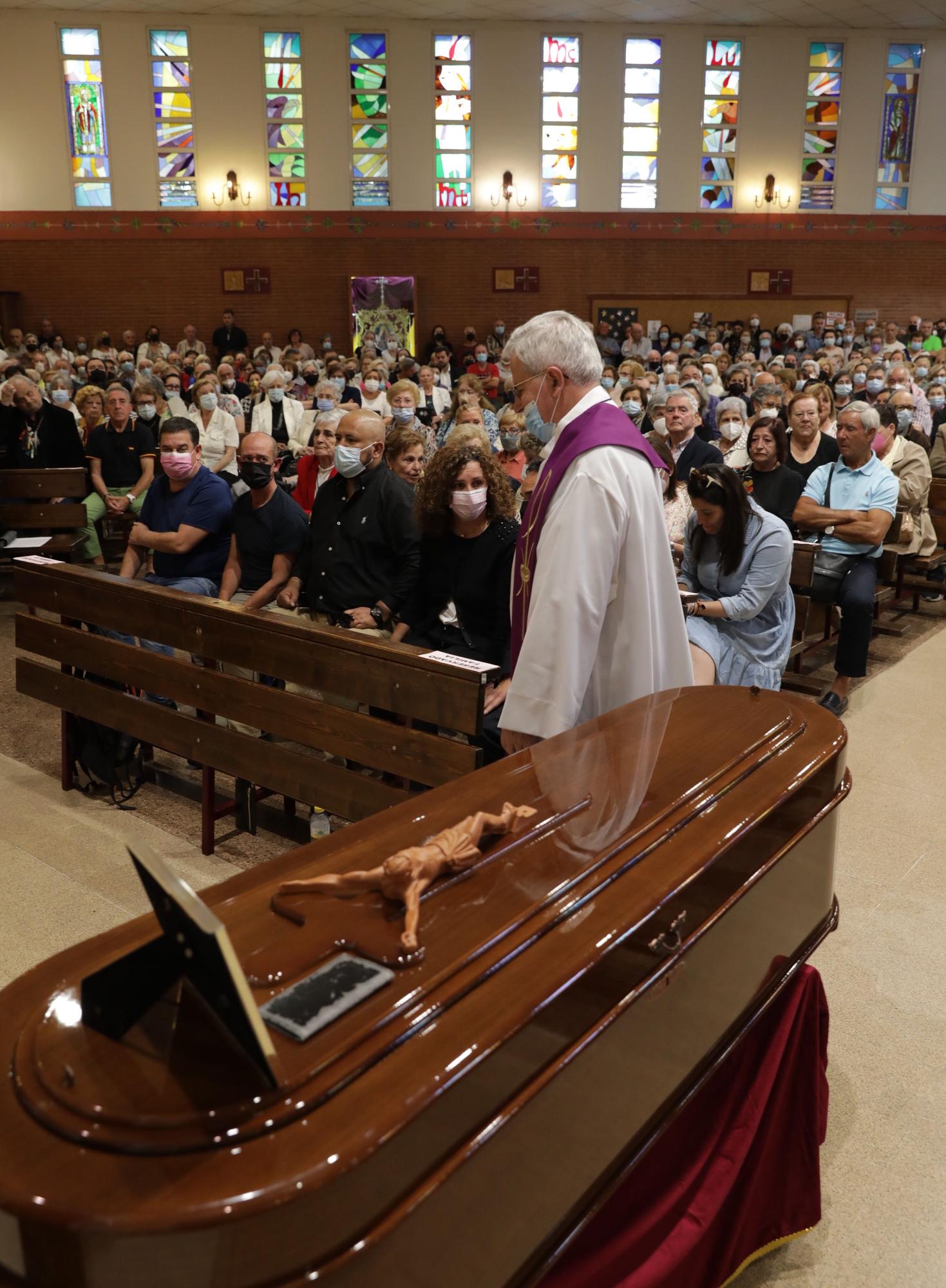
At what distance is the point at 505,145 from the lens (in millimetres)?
21281

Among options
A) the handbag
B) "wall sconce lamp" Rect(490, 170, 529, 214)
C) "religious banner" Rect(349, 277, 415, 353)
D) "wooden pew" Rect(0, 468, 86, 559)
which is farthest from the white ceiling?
the handbag

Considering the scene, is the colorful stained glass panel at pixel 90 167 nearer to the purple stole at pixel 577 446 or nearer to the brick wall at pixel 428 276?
the brick wall at pixel 428 276

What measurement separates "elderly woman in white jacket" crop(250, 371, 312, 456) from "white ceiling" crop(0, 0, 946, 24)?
12506 mm

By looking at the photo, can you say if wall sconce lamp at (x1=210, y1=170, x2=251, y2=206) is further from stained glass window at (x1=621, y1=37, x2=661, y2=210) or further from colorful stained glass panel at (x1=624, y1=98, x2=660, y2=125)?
colorful stained glass panel at (x1=624, y1=98, x2=660, y2=125)

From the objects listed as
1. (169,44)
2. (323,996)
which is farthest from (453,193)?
(323,996)

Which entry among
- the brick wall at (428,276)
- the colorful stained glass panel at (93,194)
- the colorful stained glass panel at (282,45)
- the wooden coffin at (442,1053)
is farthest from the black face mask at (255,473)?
the colorful stained glass panel at (282,45)

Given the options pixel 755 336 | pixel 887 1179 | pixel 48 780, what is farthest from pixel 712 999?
pixel 755 336

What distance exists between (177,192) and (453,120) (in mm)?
5617

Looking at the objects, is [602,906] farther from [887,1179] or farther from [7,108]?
[7,108]

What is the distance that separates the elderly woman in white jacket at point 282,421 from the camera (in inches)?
403

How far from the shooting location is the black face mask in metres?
4.78

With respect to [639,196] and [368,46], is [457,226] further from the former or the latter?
[639,196]

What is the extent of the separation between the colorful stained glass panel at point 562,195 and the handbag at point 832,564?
17.8 m

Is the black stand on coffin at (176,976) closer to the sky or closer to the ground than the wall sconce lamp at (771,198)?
closer to the ground
